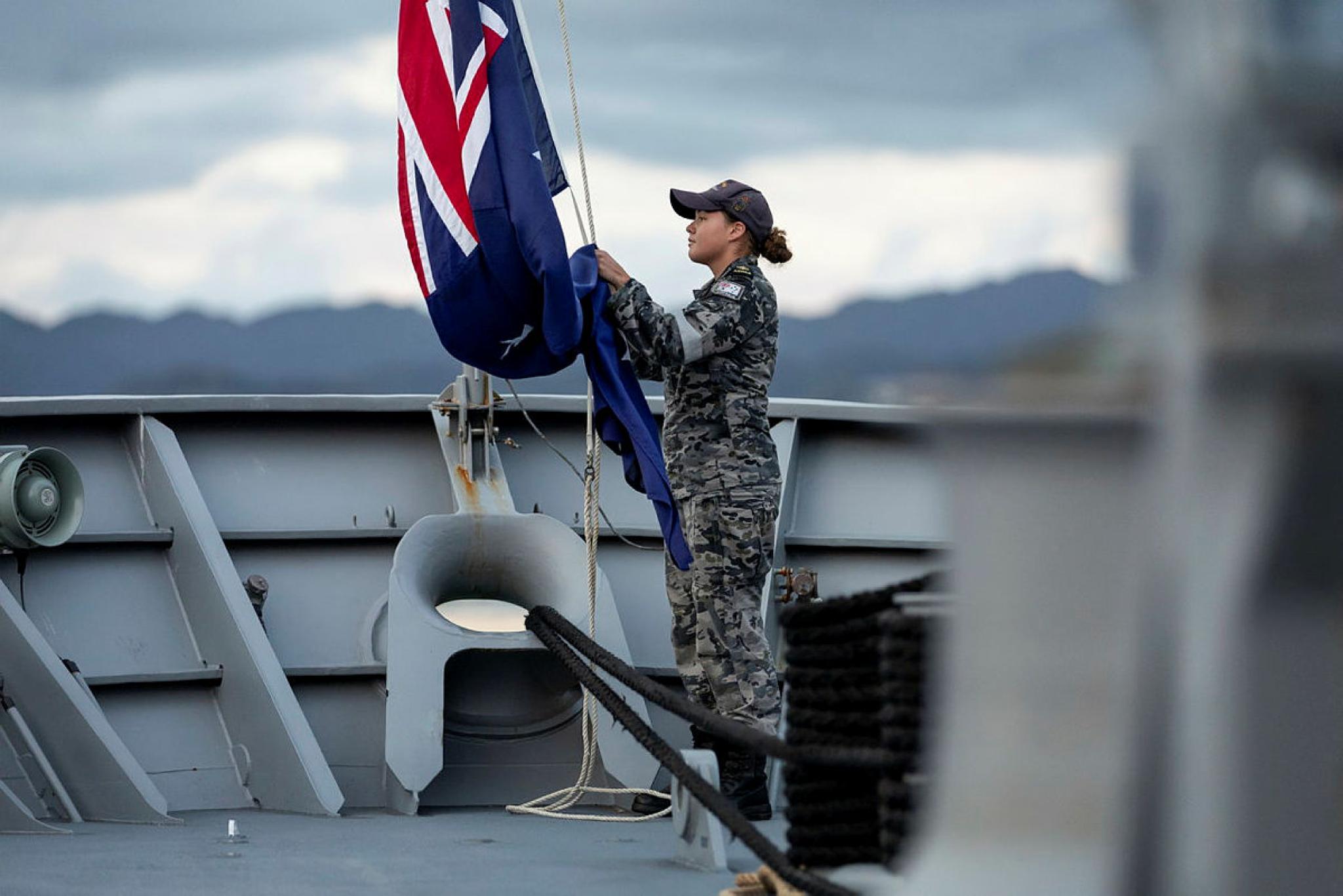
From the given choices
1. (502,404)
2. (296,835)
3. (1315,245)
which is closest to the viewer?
(1315,245)

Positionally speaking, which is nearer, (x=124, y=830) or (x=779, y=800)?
(x=124, y=830)

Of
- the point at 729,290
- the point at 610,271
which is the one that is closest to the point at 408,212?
the point at 610,271

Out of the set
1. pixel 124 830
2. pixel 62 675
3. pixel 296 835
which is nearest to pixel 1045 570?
pixel 296 835

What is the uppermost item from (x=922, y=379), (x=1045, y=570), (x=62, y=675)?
(x=922, y=379)

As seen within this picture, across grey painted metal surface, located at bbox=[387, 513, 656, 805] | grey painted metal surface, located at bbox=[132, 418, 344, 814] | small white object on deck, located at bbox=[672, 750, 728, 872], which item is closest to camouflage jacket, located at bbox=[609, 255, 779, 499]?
grey painted metal surface, located at bbox=[387, 513, 656, 805]

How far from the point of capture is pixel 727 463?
3574 mm

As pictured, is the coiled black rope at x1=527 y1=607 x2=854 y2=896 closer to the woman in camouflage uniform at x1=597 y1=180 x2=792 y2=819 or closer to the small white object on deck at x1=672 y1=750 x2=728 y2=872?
the small white object on deck at x1=672 y1=750 x2=728 y2=872

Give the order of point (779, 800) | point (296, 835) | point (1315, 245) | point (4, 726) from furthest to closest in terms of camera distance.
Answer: point (779, 800), point (4, 726), point (296, 835), point (1315, 245)

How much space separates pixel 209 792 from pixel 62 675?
503 millimetres

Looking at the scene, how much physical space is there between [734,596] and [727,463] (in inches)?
11.1

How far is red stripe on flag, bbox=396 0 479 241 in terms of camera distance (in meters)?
3.38

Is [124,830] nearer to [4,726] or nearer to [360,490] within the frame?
[4,726]

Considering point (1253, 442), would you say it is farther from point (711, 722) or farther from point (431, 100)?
point (431, 100)

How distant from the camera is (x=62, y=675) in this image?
3.78 m
